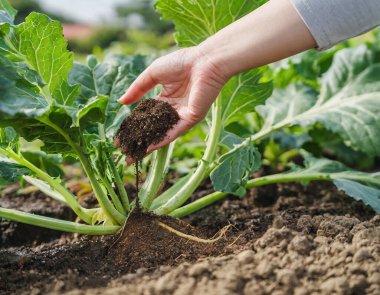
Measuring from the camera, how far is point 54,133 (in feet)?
7.43

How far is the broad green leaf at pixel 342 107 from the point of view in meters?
3.37

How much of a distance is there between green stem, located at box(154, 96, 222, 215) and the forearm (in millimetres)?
533

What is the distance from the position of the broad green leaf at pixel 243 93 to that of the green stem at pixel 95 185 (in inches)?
34.1

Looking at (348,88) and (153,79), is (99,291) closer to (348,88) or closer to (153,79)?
(153,79)

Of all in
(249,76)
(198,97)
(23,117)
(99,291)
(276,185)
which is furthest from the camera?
(276,185)

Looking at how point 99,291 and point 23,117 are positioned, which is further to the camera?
point 23,117

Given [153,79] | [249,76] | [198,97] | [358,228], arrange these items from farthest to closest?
[249,76] → [153,79] → [198,97] → [358,228]

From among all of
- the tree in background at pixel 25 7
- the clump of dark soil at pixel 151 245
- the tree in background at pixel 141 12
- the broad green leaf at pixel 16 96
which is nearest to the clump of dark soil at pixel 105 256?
the clump of dark soil at pixel 151 245

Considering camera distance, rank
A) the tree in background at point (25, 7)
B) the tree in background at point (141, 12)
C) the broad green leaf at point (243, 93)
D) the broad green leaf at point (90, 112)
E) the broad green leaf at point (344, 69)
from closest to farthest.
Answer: the broad green leaf at point (90, 112)
the broad green leaf at point (243, 93)
the broad green leaf at point (344, 69)
the tree in background at point (25, 7)
the tree in background at point (141, 12)

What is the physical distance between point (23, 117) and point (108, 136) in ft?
2.33

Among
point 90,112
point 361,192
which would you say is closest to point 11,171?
point 90,112

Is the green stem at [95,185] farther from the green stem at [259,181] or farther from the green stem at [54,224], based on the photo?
the green stem at [259,181]

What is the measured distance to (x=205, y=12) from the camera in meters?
A: 2.75

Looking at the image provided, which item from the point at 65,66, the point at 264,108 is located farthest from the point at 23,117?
the point at 264,108
